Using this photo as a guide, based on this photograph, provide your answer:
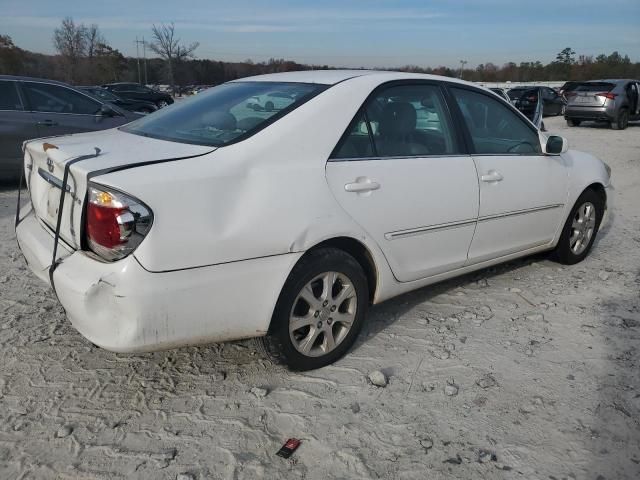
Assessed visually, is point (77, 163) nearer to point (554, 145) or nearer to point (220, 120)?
point (220, 120)

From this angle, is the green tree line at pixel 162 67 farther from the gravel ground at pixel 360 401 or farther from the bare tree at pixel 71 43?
the gravel ground at pixel 360 401

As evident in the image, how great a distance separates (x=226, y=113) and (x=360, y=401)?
177 centimetres

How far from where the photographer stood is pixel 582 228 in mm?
5004

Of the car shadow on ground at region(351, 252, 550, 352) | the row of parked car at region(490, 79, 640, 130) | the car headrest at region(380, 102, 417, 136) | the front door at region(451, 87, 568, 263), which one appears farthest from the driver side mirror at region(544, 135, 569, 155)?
the row of parked car at region(490, 79, 640, 130)

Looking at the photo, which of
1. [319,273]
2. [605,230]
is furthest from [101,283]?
Answer: [605,230]

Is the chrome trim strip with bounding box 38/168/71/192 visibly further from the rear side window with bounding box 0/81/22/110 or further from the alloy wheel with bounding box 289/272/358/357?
the rear side window with bounding box 0/81/22/110

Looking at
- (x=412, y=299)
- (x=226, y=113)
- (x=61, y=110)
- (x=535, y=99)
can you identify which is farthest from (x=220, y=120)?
(x=535, y=99)

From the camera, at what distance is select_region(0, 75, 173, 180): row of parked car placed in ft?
24.0

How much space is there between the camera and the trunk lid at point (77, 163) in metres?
2.55

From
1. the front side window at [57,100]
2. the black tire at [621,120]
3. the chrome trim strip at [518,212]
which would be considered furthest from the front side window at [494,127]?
the black tire at [621,120]

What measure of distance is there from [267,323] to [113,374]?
3.15 feet

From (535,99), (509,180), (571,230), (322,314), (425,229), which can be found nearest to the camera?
(322,314)

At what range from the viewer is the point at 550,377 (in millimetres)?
3145

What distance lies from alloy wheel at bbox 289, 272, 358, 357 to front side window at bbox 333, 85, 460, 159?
71 cm
